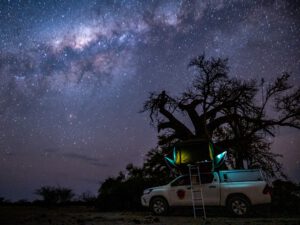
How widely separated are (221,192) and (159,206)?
Answer: 2.82 meters

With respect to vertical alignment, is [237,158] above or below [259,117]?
below

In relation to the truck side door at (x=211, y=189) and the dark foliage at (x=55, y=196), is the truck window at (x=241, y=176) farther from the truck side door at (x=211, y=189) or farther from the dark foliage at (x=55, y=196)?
the dark foliage at (x=55, y=196)

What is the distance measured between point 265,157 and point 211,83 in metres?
6.47

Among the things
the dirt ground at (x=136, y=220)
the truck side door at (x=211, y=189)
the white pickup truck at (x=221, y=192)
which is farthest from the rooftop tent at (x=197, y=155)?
the dirt ground at (x=136, y=220)

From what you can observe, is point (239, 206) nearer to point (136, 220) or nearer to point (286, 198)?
point (136, 220)

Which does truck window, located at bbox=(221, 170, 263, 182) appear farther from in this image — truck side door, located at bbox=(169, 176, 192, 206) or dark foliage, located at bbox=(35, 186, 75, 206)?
dark foliage, located at bbox=(35, 186, 75, 206)

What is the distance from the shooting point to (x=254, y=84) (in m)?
22.0

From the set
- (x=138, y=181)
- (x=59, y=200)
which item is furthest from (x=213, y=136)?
(x=59, y=200)

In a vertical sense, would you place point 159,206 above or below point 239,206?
above

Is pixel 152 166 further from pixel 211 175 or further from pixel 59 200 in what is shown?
pixel 211 175

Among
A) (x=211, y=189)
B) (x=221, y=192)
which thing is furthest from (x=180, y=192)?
(x=221, y=192)

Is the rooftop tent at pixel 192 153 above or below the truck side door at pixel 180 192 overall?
above

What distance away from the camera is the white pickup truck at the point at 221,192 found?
39.5 ft

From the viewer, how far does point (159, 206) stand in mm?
13461
